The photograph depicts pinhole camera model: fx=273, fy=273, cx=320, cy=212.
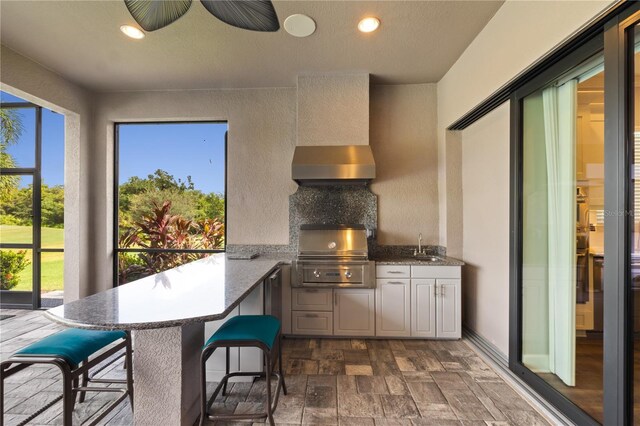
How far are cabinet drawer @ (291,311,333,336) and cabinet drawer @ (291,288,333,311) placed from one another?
5 centimetres

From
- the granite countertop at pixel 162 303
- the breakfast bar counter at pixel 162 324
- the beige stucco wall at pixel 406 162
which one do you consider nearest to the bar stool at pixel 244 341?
the breakfast bar counter at pixel 162 324

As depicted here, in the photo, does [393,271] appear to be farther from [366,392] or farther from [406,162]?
[406,162]

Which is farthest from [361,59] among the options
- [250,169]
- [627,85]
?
[627,85]

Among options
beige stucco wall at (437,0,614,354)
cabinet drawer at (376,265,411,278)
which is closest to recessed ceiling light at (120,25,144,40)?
beige stucco wall at (437,0,614,354)

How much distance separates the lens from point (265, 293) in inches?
83.4

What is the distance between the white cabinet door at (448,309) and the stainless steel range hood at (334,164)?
137cm

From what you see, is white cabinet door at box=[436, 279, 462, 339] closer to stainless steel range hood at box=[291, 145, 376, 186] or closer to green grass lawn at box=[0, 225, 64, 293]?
stainless steel range hood at box=[291, 145, 376, 186]

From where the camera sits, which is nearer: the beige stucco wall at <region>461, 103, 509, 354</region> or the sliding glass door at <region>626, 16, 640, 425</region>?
the sliding glass door at <region>626, 16, 640, 425</region>

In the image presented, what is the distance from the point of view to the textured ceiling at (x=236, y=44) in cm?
212

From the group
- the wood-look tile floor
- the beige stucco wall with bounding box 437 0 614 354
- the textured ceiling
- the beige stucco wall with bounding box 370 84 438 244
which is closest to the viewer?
the beige stucco wall with bounding box 437 0 614 354

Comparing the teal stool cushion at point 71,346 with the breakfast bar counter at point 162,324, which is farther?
the teal stool cushion at point 71,346

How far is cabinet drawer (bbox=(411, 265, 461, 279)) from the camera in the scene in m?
2.83

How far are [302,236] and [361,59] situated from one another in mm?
1956

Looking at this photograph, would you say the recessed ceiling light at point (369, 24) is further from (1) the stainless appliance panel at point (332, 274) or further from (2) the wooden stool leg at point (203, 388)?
(2) the wooden stool leg at point (203, 388)
